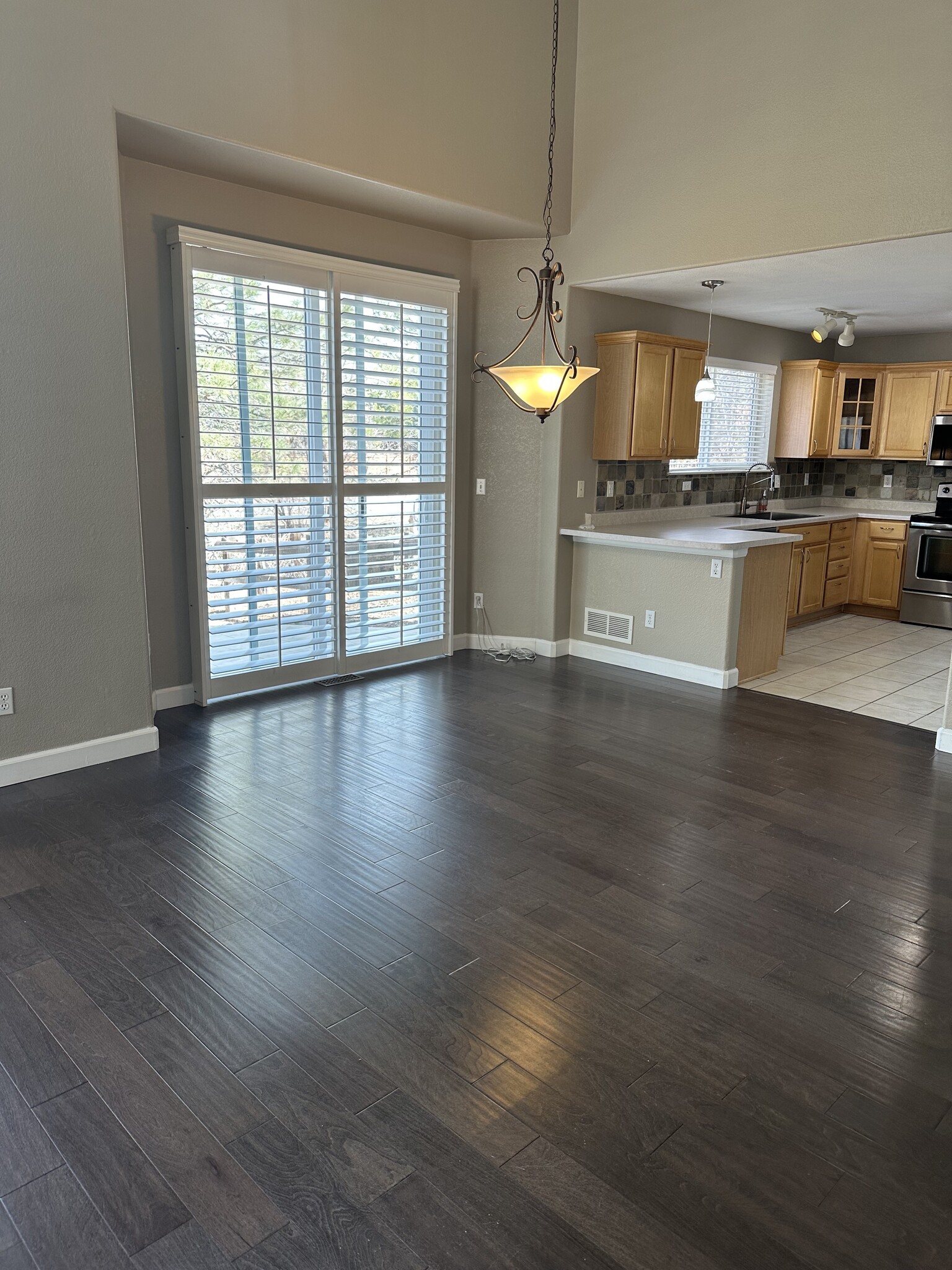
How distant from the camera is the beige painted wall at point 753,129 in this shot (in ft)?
13.0

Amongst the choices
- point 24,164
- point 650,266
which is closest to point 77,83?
point 24,164

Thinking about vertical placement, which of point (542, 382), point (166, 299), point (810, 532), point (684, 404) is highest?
point (166, 299)

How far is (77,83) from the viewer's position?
3.54m

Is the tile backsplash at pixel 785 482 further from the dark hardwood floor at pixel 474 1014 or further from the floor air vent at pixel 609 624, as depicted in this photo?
the dark hardwood floor at pixel 474 1014

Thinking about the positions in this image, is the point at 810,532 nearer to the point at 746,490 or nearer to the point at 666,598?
the point at 746,490

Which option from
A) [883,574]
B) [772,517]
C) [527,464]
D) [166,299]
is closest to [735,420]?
[772,517]

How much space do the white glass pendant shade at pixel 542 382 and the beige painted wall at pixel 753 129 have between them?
196 centimetres

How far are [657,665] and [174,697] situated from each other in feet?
10.0

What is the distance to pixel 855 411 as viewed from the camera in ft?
26.7

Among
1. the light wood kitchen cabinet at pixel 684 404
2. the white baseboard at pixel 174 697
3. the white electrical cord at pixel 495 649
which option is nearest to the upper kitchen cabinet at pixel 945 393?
the light wood kitchen cabinet at pixel 684 404

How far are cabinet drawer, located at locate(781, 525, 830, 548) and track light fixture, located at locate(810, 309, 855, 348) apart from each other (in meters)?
1.47

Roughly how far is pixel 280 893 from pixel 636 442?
4.13 meters

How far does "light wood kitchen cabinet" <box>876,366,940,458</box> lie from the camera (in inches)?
304

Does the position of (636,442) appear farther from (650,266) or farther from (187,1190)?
(187,1190)
